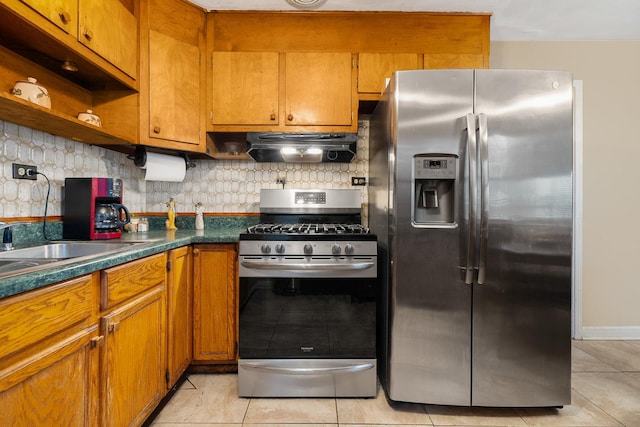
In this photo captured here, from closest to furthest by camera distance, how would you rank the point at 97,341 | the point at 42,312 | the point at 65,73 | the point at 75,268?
the point at 42,312, the point at 75,268, the point at 97,341, the point at 65,73

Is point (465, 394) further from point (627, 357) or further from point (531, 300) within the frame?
point (627, 357)

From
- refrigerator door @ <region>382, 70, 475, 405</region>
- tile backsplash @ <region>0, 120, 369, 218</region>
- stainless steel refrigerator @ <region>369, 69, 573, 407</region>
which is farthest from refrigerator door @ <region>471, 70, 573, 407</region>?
tile backsplash @ <region>0, 120, 369, 218</region>

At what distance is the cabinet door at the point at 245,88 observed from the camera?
7.24 ft

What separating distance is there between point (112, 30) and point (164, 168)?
838 millimetres

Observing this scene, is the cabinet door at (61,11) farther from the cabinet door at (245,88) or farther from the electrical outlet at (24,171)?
the cabinet door at (245,88)

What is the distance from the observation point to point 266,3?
6.99 feet

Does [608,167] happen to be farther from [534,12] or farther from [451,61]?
[451,61]

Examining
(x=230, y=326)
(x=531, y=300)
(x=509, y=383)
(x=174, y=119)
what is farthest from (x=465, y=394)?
(x=174, y=119)

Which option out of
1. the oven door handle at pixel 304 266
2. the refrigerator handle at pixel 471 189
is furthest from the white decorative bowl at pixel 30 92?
the refrigerator handle at pixel 471 189

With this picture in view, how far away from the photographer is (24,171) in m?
1.56

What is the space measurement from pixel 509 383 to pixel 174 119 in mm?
2455

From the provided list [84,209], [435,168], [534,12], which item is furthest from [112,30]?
[534,12]

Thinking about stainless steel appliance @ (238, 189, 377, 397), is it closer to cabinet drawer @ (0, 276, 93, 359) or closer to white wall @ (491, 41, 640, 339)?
cabinet drawer @ (0, 276, 93, 359)

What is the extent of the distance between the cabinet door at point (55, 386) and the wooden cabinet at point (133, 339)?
0.07 meters
